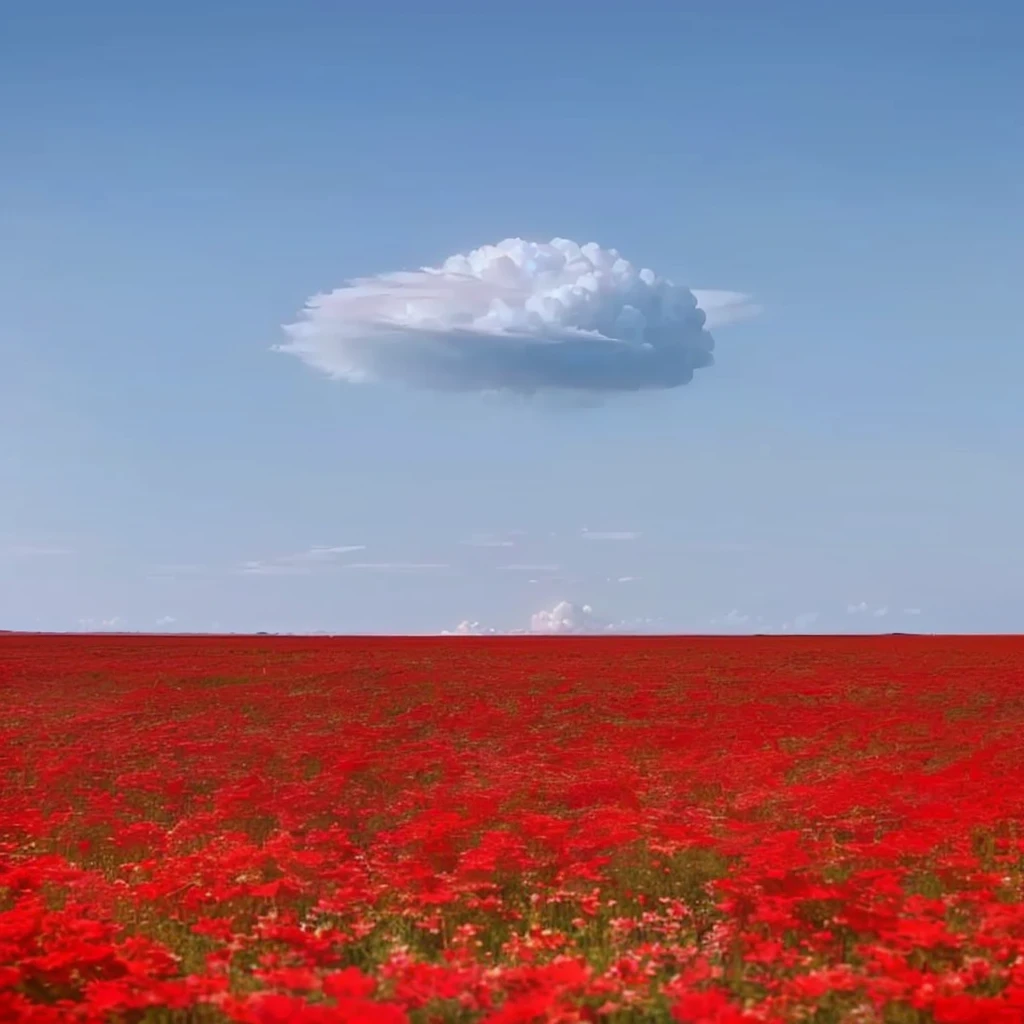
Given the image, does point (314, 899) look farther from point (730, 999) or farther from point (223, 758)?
point (223, 758)

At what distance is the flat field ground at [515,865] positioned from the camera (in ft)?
22.6

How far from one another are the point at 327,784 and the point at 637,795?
13.8ft

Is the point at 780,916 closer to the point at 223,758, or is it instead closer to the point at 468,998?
the point at 468,998

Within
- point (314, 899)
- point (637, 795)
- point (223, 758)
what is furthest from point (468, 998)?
point (223, 758)

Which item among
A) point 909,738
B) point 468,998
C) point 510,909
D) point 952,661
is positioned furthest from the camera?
point 952,661

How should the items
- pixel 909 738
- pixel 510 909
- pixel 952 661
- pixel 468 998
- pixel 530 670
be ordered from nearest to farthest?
pixel 468 998 → pixel 510 909 → pixel 909 738 → pixel 530 670 → pixel 952 661

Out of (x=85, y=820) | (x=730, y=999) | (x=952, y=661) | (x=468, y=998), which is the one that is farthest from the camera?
(x=952, y=661)

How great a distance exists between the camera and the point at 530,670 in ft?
138

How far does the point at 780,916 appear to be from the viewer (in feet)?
27.2

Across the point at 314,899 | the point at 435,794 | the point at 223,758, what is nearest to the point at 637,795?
the point at 435,794

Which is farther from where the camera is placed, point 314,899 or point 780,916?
point 314,899

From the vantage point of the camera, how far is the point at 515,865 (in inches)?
436

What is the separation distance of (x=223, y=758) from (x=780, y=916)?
42.9ft

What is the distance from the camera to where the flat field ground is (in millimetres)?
6902
